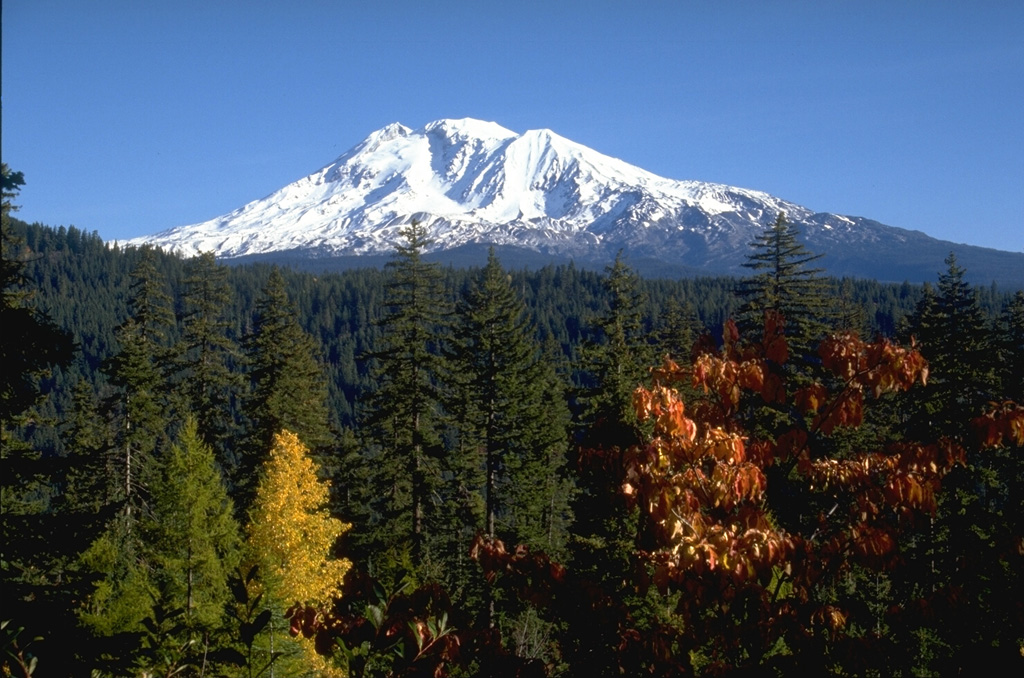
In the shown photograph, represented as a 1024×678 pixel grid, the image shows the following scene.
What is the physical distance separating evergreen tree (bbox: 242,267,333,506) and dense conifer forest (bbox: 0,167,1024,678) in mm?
99

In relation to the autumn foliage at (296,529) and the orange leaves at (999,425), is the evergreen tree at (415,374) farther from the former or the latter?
the orange leaves at (999,425)

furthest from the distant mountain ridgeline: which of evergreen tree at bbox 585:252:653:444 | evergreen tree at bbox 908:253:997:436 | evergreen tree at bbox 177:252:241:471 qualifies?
evergreen tree at bbox 908:253:997:436

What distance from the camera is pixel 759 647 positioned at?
3953mm

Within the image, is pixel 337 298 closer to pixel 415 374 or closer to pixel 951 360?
pixel 415 374

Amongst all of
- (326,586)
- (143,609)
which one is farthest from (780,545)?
(326,586)

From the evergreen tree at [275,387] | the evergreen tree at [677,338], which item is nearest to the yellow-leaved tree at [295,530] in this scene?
the evergreen tree at [275,387]

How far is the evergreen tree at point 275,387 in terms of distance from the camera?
A: 72.0 feet

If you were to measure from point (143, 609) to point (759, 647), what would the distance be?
10.7 m

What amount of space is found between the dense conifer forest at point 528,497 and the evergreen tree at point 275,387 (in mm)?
99

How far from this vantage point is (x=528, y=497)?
22688mm

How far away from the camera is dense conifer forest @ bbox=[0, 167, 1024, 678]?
397 cm

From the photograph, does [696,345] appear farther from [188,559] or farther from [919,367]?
[188,559]

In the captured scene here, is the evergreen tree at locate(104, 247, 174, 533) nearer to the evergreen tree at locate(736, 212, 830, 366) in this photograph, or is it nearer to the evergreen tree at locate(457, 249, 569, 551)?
the evergreen tree at locate(457, 249, 569, 551)

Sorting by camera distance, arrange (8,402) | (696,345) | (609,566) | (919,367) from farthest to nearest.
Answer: (609,566)
(8,402)
(696,345)
(919,367)
